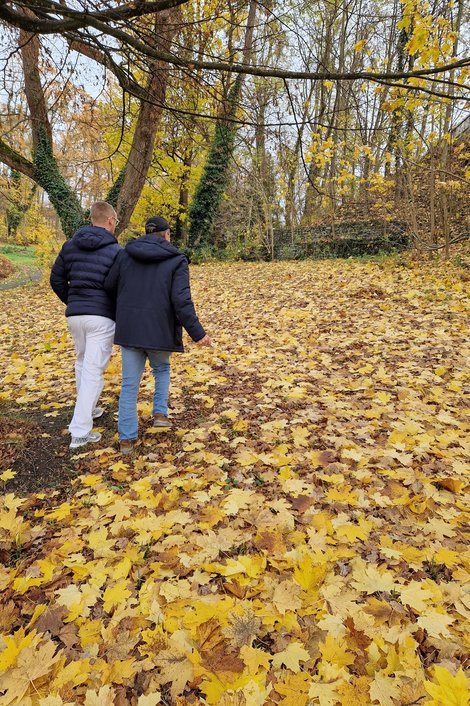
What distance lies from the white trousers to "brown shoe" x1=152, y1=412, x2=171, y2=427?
562mm

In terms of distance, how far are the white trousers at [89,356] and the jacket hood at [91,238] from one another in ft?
1.83

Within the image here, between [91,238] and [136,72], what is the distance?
8364mm

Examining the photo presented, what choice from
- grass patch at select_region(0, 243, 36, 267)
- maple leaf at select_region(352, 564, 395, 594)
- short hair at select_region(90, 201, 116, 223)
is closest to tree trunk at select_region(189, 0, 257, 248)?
grass patch at select_region(0, 243, 36, 267)

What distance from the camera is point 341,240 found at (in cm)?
1471

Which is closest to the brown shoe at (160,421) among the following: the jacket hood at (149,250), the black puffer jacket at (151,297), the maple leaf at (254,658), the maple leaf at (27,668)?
the black puffer jacket at (151,297)

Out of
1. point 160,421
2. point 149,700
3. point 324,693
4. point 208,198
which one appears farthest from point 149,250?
point 208,198

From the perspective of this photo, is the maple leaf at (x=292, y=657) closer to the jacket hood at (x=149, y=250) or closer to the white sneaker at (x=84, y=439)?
the white sneaker at (x=84, y=439)

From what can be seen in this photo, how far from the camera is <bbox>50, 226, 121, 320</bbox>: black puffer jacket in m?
3.26

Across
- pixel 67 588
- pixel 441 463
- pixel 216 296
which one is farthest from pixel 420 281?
pixel 67 588

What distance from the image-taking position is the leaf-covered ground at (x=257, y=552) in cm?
154

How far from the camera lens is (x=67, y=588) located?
6.46ft

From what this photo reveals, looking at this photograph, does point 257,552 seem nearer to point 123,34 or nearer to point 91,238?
point 91,238

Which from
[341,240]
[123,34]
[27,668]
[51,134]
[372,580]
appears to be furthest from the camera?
[341,240]

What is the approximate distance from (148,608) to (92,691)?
402 millimetres
